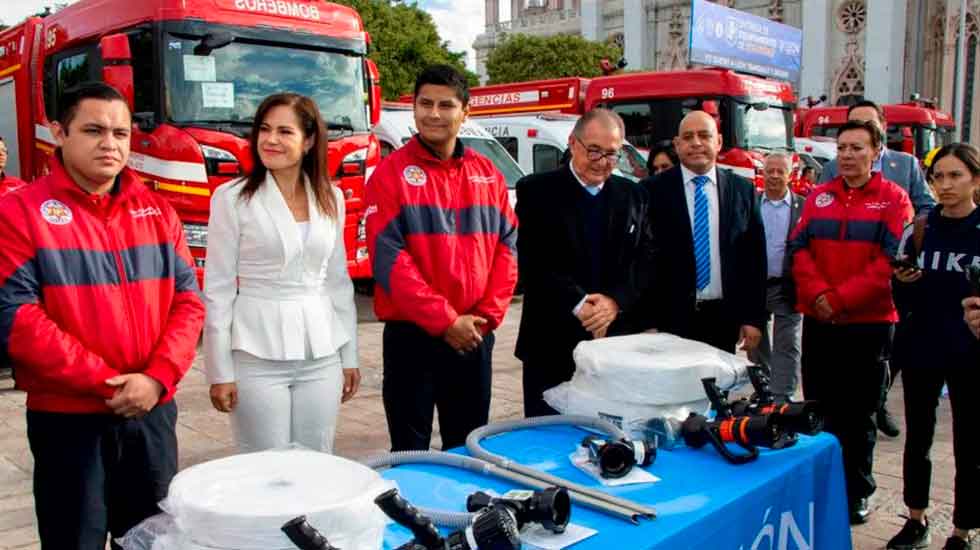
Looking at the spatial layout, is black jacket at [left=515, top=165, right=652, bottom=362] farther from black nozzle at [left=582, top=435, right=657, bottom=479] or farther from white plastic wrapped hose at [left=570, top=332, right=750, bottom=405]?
black nozzle at [left=582, top=435, right=657, bottom=479]

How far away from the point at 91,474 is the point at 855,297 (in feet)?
10.4

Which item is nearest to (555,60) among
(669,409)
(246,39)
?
(246,39)

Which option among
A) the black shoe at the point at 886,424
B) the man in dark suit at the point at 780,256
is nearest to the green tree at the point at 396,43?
the man in dark suit at the point at 780,256

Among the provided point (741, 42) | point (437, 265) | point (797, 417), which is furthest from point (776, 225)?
point (741, 42)

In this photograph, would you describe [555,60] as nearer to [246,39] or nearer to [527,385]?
[246,39]

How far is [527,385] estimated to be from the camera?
3.44m

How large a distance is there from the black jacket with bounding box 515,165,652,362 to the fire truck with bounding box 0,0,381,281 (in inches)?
167

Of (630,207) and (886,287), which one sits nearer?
(630,207)

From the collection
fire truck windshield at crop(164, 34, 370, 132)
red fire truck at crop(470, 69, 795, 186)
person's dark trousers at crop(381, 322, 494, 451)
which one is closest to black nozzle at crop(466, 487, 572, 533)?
person's dark trousers at crop(381, 322, 494, 451)

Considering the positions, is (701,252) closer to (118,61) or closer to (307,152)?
(307,152)

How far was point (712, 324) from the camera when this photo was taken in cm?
382

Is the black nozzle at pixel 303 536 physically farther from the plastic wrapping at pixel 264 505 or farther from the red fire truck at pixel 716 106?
the red fire truck at pixel 716 106

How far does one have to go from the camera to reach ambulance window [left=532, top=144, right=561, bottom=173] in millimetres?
12234

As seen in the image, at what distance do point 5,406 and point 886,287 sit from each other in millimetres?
5648
